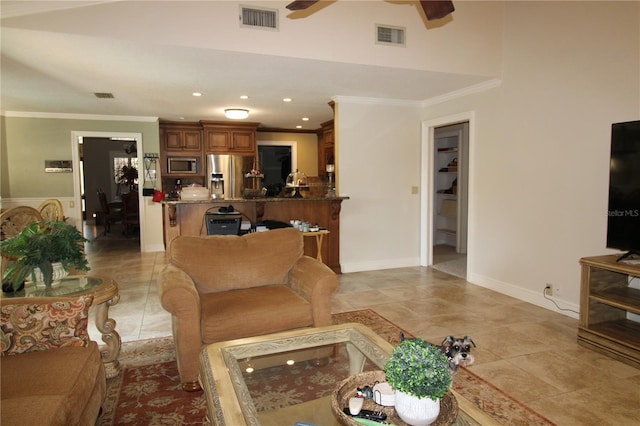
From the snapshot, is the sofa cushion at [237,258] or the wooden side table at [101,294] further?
the sofa cushion at [237,258]

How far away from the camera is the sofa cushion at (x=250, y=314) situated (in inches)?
97.0

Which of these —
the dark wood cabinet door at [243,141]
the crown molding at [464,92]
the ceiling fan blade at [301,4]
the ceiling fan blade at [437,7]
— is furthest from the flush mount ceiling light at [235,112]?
the ceiling fan blade at [437,7]

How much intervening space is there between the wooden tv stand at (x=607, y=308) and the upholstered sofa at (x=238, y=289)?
2002 millimetres

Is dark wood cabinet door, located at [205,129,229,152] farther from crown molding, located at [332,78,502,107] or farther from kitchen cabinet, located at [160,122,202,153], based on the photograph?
crown molding, located at [332,78,502,107]

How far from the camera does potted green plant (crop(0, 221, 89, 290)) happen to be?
2.27 m

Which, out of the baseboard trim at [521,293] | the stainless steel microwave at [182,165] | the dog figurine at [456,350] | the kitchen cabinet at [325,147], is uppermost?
the kitchen cabinet at [325,147]

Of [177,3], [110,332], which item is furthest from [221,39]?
[110,332]

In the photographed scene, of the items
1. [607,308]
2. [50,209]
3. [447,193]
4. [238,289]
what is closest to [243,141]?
[50,209]

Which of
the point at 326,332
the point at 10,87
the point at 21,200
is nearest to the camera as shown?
the point at 326,332

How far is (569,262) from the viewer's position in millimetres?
3771

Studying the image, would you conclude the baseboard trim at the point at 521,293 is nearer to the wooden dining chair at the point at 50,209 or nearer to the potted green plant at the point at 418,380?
the potted green plant at the point at 418,380

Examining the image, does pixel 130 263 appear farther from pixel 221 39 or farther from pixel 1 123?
pixel 221 39

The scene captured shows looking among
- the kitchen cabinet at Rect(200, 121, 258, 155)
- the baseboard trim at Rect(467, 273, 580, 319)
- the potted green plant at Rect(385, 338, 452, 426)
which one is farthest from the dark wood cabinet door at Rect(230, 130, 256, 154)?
the potted green plant at Rect(385, 338, 452, 426)

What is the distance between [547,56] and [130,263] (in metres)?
6.10
